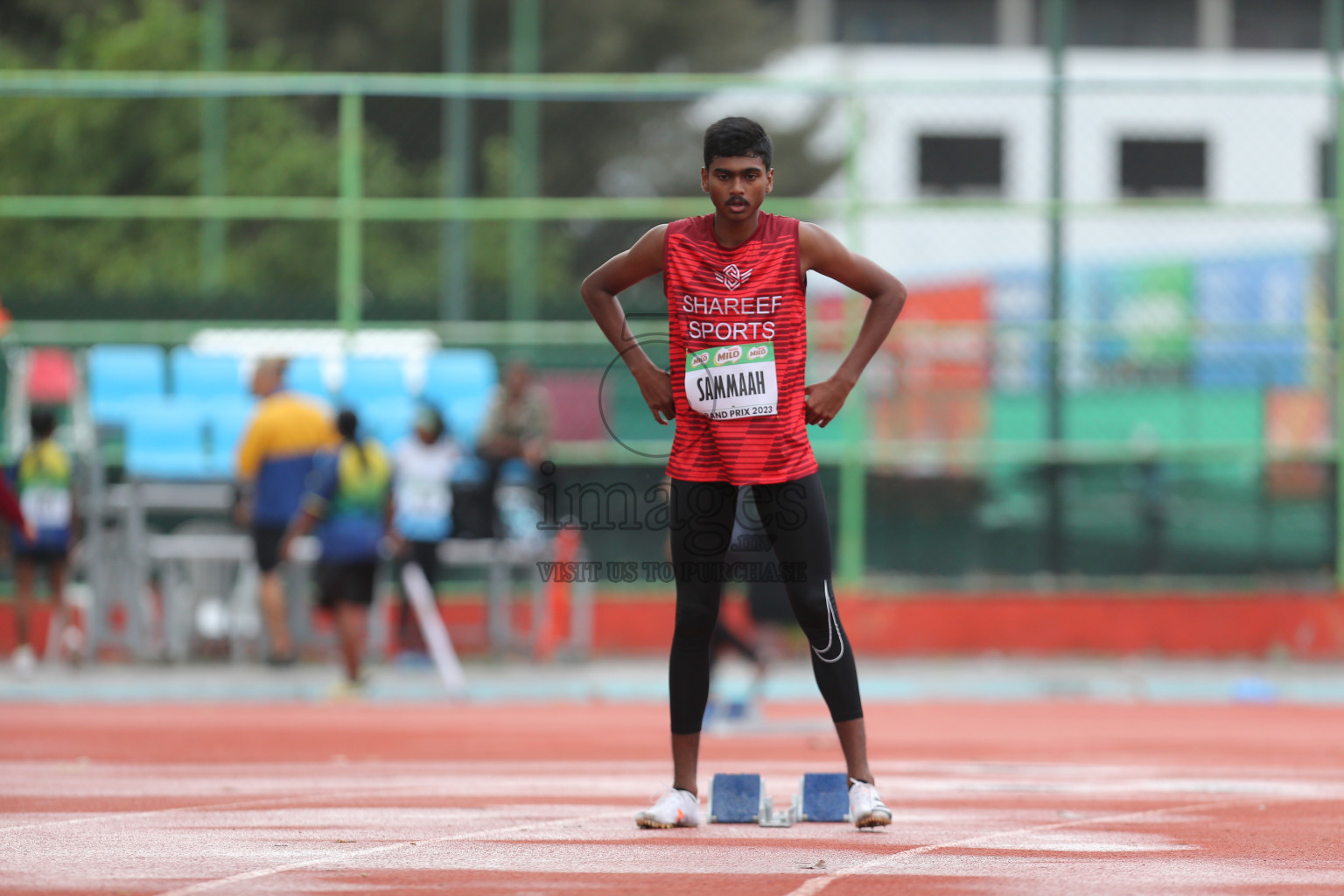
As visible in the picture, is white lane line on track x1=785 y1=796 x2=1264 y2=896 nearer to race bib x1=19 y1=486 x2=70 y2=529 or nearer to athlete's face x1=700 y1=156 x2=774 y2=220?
athlete's face x1=700 y1=156 x2=774 y2=220

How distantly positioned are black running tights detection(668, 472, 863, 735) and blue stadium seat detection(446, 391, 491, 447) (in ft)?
37.8

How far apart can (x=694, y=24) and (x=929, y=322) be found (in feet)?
86.2

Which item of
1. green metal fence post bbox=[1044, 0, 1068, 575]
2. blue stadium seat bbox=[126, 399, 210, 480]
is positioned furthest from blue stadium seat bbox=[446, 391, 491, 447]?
green metal fence post bbox=[1044, 0, 1068, 575]

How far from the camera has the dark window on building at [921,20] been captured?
57375mm

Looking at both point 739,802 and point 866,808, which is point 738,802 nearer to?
point 739,802

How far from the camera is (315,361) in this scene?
1869 cm

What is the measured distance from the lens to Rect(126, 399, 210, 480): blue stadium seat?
18547 millimetres

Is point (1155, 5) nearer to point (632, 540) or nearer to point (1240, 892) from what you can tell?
point (632, 540)

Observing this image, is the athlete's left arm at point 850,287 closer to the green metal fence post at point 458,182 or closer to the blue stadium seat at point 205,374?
the green metal fence post at point 458,182

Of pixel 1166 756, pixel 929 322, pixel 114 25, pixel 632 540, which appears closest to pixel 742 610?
pixel 632 540

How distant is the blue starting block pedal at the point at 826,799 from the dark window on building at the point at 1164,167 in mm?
47338

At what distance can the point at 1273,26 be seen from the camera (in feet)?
190

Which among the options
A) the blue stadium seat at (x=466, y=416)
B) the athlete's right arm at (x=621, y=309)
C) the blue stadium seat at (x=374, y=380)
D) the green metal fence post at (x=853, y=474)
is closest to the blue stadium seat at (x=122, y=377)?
the blue stadium seat at (x=374, y=380)

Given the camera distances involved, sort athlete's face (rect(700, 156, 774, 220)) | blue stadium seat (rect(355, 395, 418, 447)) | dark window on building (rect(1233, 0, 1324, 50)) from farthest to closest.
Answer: dark window on building (rect(1233, 0, 1324, 50))
blue stadium seat (rect(355, 395, 418, 447))
athlete's face (rect(700, 156, 774, 220))
